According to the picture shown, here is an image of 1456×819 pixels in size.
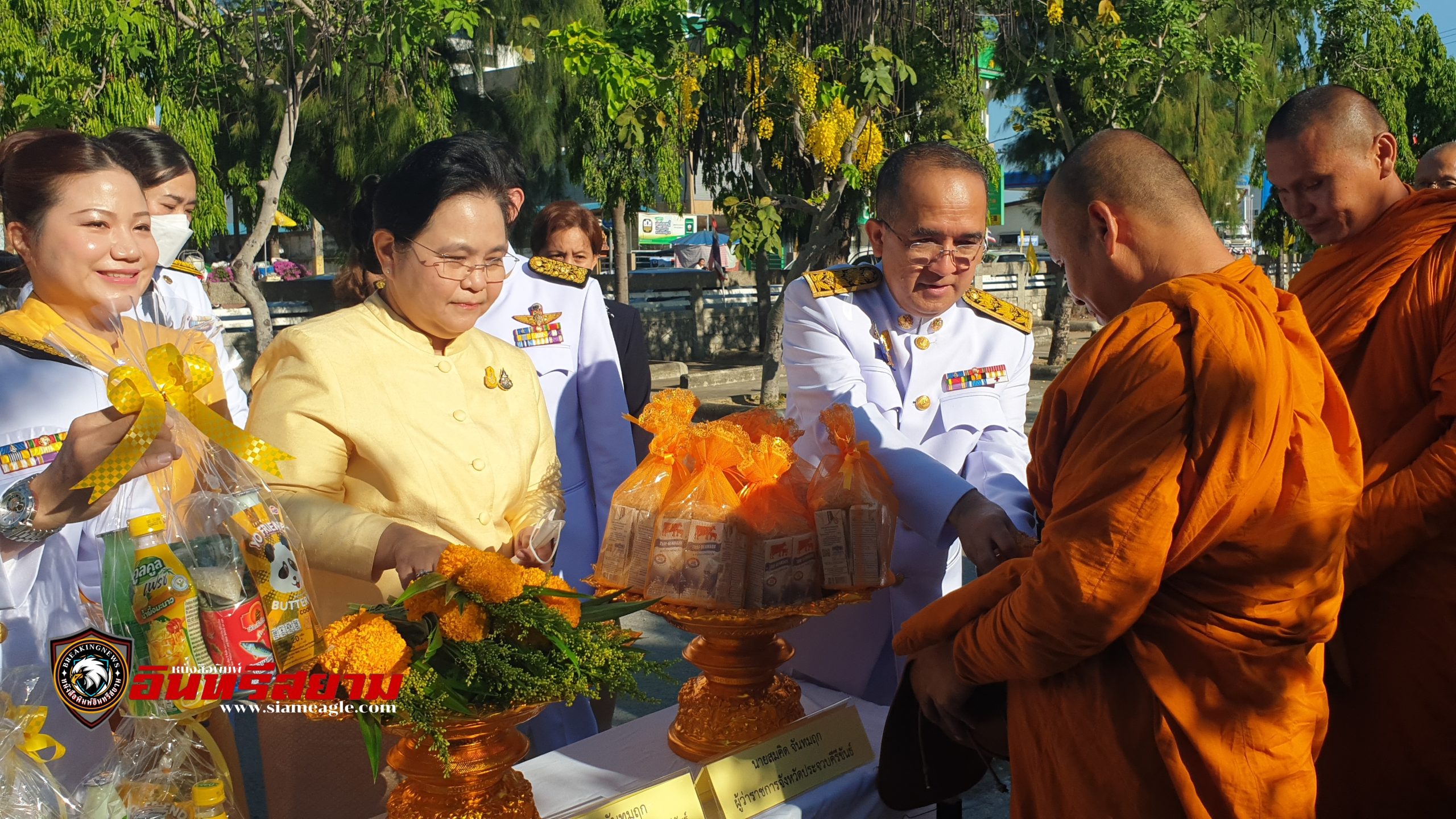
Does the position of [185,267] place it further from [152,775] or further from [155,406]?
[152,775]

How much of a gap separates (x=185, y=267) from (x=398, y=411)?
2052 millimetres

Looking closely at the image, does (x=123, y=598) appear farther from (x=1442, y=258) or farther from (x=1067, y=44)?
(x=1067, y=44)

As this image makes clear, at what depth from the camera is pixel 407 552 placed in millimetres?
1737

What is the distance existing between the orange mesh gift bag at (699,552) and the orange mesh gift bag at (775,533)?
0.03m

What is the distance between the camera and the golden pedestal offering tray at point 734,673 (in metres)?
1.96

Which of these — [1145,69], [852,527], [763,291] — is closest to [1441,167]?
[852,527]

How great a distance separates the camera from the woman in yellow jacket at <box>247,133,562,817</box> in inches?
77.5

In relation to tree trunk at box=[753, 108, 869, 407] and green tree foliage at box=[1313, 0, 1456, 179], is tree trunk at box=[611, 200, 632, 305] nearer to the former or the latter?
tree trunk at box=[753, 108, 869, 407]

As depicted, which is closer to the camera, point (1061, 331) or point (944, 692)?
point (944, 692)

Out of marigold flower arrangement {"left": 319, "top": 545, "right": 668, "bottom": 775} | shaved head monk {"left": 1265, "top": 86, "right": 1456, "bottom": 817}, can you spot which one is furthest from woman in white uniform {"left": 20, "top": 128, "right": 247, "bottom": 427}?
shaved head monk {"left": 1265, "top": 86, "right": 1456, "bottom": 817}

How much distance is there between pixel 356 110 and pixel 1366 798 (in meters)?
12.8

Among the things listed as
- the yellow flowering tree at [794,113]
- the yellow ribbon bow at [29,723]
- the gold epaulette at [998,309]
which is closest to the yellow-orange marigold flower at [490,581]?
the yellow ribbon bow at [29,723]

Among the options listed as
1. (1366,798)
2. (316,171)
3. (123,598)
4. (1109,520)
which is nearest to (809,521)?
(1109,520)

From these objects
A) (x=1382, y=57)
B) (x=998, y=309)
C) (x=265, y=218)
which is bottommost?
(x=998, y=309)
